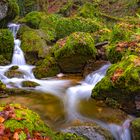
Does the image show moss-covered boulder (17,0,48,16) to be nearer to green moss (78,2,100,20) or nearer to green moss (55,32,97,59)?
green moss (78,2,100,20)

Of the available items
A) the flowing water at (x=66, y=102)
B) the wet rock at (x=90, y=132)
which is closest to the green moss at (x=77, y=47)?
the flowing water at (x=66, y=102)

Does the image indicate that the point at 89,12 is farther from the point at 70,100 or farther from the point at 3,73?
the point at 70,100

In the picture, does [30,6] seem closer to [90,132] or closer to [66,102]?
[66,102]

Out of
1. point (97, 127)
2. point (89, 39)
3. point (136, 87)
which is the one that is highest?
point (89, 39)

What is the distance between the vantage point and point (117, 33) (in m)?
11.9

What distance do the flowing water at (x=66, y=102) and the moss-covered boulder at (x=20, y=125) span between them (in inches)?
87.3

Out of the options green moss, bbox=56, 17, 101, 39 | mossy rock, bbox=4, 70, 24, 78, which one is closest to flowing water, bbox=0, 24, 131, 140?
mossy rock, bbox=4, 70, 24, 78

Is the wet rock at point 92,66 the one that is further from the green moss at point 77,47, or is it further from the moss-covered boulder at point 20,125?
the moss-covered boulder at point 20,125

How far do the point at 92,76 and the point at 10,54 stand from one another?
4213mm

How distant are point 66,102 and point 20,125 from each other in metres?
4.17

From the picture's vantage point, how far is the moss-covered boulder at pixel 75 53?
11.3 metres

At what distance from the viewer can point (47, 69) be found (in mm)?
11219

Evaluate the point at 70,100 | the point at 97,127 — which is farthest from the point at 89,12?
the point at 97,127

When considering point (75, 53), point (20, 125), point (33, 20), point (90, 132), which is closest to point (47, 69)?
point (75, 53)
